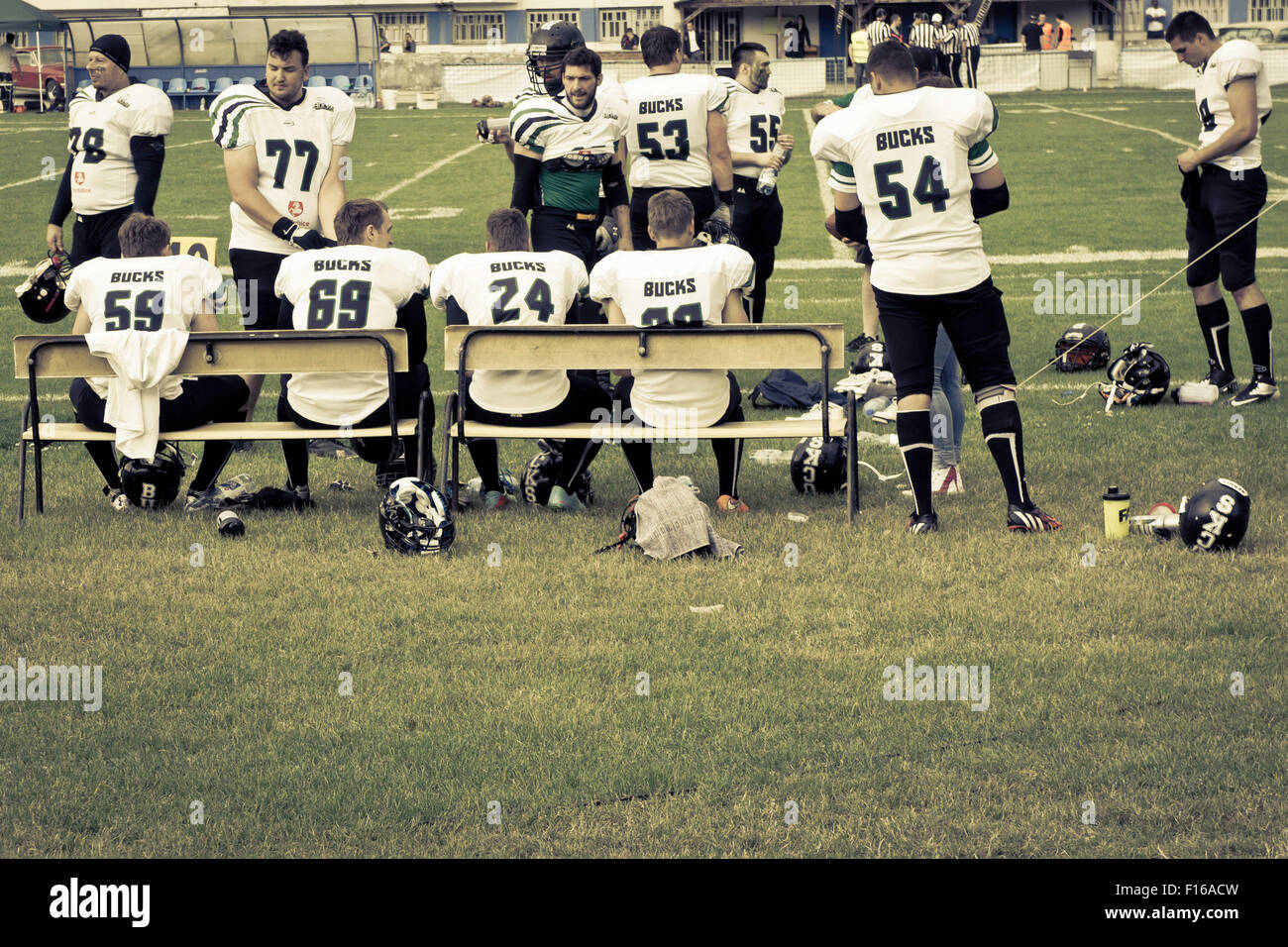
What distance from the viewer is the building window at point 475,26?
206 feet

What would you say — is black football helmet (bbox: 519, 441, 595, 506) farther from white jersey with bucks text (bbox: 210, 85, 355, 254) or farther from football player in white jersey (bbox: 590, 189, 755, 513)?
white jersey with bucks text (bbox: 210, 85, 355, 254)

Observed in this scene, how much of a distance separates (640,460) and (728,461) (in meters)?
0.43

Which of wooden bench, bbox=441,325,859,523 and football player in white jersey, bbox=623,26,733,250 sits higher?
football player in white jersey, bbox=623,26,733,250

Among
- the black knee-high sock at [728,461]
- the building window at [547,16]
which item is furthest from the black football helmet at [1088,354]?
the building window at [547,16]

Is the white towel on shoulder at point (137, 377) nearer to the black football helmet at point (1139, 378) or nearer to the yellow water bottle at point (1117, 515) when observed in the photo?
the yellow water bottle at point (1117, 515)

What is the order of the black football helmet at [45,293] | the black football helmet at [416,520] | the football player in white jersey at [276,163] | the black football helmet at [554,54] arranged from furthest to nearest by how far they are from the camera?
the black football helmet at [45,293]
the black football helmet at [554,54]
the football player in white jersey at [276,163]
the black football helmet at [416,520]

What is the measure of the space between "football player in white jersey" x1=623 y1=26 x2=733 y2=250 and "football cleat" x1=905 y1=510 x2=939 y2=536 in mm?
3821

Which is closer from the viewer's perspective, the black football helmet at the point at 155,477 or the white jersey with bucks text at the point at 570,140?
the black football helmet at the point at 155,477

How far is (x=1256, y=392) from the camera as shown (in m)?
9.67

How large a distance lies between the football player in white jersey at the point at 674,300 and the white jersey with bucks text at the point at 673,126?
287cm

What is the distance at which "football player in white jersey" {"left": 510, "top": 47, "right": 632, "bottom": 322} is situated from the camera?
8.64 m

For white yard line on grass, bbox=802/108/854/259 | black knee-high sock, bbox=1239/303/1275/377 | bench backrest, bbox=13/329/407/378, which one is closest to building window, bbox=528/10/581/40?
white yard line on grass, bbox=802/108/854/259

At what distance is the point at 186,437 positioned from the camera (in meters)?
7.24

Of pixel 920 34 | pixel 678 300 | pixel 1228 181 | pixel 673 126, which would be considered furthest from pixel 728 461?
pixel 920 34
